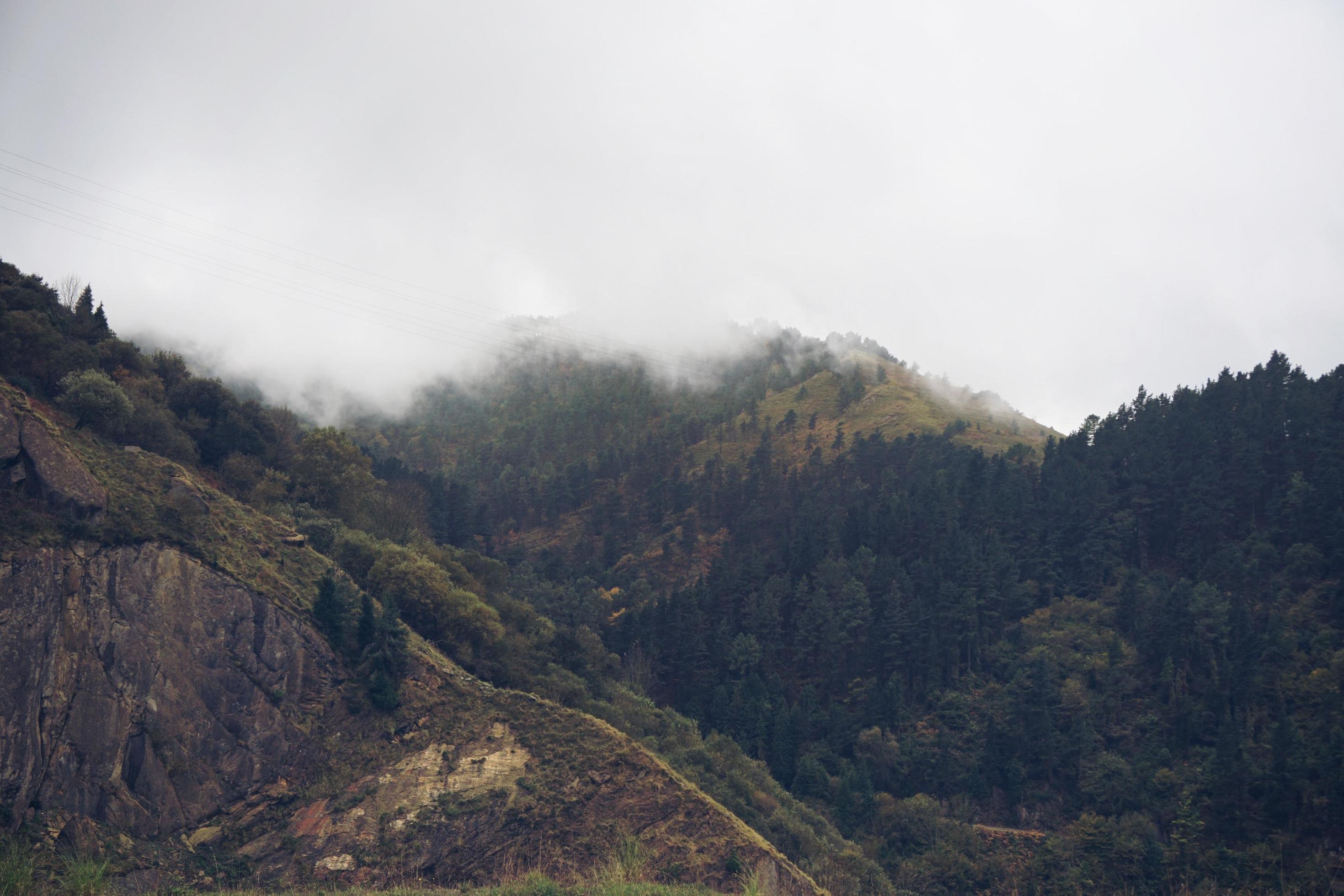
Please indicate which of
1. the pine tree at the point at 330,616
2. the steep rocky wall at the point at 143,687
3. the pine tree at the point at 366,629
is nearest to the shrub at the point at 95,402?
the steep rocky wall at the point at 143,687

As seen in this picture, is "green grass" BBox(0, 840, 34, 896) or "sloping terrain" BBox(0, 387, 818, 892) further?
"sloping terrain" BBox(0, 387, 818, 892)

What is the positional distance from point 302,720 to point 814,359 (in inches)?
4684

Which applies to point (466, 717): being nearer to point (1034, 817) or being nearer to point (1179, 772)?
point (1034, 817)

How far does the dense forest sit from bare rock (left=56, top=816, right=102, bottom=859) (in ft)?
37.9

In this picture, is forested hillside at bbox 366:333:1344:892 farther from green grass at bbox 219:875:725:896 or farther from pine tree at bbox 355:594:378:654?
green grass at bbox 219:875:725:896

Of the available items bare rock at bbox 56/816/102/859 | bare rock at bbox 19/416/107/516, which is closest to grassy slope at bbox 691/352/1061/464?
bare rock at bbox 19/416/107/516

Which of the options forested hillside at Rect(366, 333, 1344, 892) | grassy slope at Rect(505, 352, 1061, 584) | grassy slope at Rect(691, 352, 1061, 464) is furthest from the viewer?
grassy slope at Rect(691, 352, 1061, 464)

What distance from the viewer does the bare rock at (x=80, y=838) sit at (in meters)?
31.9

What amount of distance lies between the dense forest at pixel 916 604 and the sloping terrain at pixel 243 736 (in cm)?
245

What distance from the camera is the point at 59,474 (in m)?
39.8

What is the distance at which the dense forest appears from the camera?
54.8 metres

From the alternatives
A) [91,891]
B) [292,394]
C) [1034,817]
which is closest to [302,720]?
[91,891]

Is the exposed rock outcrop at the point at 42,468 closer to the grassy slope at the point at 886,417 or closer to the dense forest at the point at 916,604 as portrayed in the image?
the dense forest at the point at 916,604

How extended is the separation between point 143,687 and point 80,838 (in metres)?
6.62
